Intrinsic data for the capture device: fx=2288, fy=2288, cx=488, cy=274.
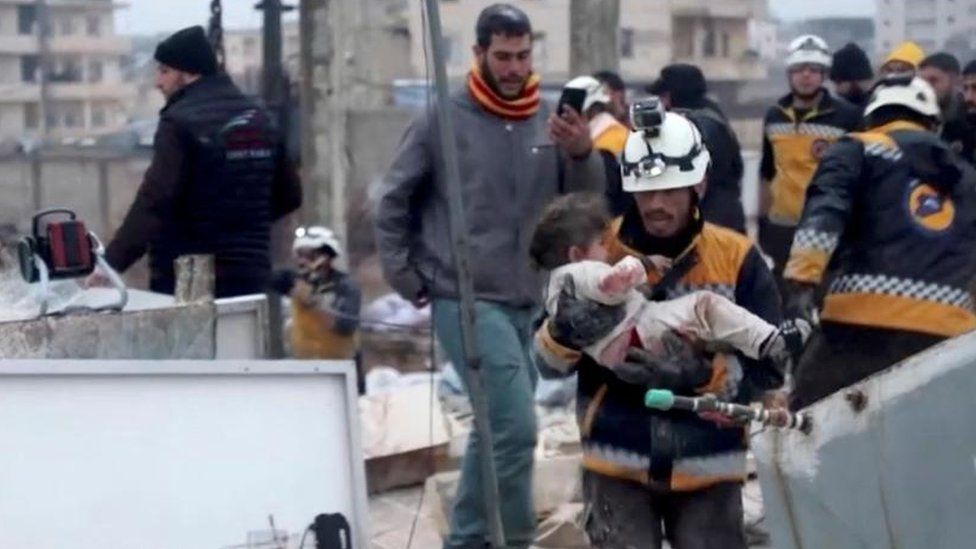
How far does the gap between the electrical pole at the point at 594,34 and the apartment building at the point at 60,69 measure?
135 inches

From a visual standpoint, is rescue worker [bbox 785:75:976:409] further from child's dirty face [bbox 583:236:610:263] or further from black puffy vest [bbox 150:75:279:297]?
black puffy vest [bbox 150:75:279:297]

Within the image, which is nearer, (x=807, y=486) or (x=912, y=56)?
(x=807, y=486)

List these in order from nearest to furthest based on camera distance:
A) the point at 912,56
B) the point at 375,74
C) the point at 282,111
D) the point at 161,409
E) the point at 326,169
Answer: the point at 161,409, the point at 282,111, the point at 912,56, the point at 326,169, the point at 375,74

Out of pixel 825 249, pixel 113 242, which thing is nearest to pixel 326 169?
pixel 113 242

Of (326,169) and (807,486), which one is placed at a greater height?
(807,486)

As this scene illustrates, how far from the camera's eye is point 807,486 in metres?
4.22

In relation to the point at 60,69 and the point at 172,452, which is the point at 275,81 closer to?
the point at 172,452

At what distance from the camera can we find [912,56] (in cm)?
1126

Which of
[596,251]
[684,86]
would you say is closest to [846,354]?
[596,251]

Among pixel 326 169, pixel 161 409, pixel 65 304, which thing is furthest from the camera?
pixel 326 169

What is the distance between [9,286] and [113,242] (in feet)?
8.14

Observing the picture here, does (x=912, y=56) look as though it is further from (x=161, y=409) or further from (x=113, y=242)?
(x=161, y=409)

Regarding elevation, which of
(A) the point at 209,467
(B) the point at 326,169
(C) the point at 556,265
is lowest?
(B) the point at 326,169

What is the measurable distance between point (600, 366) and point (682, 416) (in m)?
0.23
